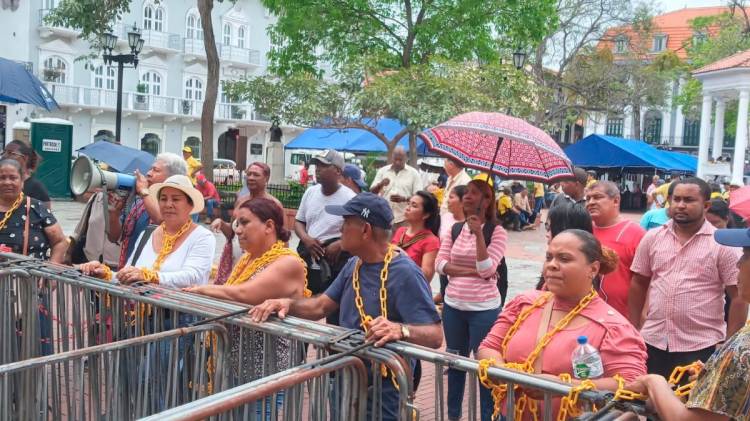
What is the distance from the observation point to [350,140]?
79.9 ft

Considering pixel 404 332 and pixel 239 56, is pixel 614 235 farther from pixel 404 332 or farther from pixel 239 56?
pixel 239 56

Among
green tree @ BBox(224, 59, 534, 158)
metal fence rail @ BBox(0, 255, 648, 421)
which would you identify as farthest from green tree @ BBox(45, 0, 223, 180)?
metal fence rail @ BBox(0, 255, 648, 421)

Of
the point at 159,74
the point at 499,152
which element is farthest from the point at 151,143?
the point at 499,152

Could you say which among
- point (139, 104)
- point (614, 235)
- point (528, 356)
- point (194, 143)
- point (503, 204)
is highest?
point (139, 104)

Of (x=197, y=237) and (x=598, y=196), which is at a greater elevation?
(x=598, y=196)

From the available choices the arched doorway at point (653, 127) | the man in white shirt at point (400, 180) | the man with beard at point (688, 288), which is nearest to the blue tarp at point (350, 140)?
the man in white shirt at point (400, 180)

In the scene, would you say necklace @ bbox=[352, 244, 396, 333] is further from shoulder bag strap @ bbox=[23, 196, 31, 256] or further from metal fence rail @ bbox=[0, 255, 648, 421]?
shoulder bag strap @ bbox=[23, 196, 31, 256]

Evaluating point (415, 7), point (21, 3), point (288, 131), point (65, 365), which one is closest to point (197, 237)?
point (65, 365)

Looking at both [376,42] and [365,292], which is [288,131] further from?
[365,292]

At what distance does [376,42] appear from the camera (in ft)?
65.2

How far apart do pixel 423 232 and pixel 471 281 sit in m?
0.79

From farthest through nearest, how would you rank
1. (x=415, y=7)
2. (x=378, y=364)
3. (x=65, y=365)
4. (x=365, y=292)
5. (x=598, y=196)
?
(x=415, y=7) < (x=598, y=196) < (x=365, y=292) < (x=65, y=365) < (x=378, y=364)

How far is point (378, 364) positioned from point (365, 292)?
67cm

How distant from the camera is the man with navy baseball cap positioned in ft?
10.8
